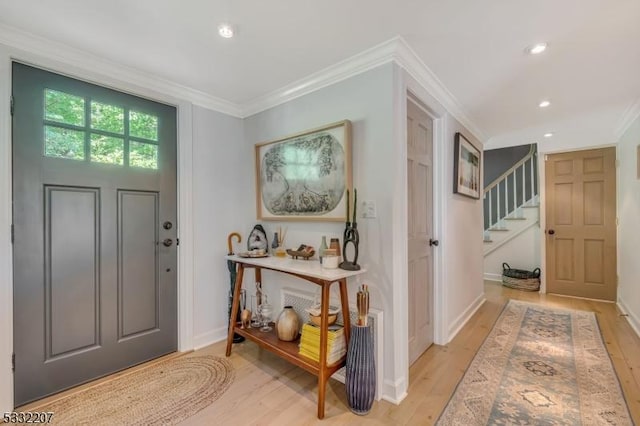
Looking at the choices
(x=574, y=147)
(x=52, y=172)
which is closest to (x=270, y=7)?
(x=52, y=172)

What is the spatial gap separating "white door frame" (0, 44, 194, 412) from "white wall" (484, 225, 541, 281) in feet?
15.7

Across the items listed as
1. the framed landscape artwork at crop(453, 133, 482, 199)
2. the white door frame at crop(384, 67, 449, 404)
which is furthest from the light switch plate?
the framed landscape artwork at crop(453, 133, 482, 199)

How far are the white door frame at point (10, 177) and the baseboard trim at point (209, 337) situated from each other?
0.20 ft

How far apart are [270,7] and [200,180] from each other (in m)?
1.56

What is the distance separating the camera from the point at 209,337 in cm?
260

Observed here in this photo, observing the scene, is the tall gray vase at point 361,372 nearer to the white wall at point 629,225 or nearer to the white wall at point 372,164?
the white wall at point 372,164

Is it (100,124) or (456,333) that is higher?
(100,124)

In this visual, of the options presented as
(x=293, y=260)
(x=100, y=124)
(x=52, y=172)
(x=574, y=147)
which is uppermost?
(x=574, y=147)

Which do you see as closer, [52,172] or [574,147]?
[52,172]

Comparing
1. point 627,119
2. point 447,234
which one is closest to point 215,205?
point 447,234

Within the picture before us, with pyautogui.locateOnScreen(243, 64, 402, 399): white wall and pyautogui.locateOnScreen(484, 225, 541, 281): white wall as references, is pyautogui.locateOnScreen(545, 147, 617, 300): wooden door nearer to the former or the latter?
pyautogui.locateOnScreen(484, 225, 541, 281): white wall

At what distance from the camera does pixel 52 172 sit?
6.10ft

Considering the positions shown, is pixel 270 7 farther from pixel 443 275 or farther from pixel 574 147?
pixel 574 147

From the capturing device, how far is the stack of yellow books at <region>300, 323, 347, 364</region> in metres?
1.78
